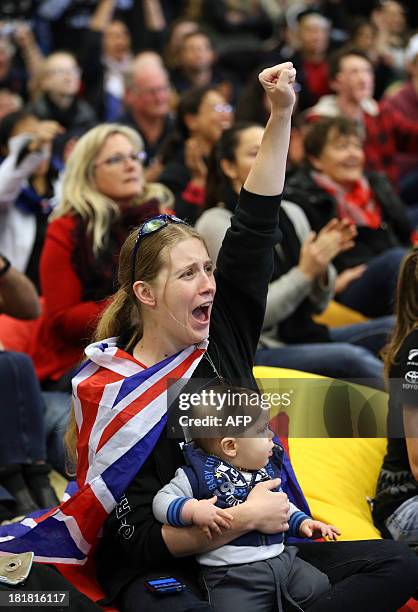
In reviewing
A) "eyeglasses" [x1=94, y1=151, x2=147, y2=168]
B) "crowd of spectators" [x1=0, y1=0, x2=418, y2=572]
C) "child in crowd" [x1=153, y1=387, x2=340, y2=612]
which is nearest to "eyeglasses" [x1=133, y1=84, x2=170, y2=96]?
"crowd of spectators" [x1=0, y1=0, x2=418, y2=572]

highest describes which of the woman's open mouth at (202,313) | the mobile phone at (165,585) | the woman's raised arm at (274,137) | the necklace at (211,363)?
the woman's raised arm at (274,137)

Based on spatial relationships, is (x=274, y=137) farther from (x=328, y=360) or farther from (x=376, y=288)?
(x=376, y=288)

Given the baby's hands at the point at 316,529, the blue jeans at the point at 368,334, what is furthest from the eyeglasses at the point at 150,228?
the blue jeans at the point at 368,334

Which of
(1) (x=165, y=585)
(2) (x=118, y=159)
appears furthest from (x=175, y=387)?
(2) (x=118, y=159)

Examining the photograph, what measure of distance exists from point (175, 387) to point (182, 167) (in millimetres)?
3535

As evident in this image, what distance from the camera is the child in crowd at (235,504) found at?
103 inches

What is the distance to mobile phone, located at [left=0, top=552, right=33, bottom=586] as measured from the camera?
266 cm

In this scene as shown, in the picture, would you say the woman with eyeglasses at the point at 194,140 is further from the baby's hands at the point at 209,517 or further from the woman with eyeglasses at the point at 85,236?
the baby's hands at the point at 209,517

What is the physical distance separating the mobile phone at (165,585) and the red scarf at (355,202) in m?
3.15

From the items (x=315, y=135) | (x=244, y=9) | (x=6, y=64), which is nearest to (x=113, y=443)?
(x=315, y=135)

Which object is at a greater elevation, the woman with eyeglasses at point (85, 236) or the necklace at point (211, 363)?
the necklace at point (211, 363)

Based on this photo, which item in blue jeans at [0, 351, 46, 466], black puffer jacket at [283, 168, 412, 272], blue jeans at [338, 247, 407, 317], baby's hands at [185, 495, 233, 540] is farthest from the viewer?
black puffer jacket at [283, 168, 412, 272]

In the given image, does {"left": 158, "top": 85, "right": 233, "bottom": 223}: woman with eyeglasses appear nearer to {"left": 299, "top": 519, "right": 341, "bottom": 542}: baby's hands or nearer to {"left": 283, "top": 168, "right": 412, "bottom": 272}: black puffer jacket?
{"left": 283, "top": 168, "right": 412, "bottom": 272}: black puffer jacket

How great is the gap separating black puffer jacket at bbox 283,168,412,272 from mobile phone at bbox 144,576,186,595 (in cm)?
272
